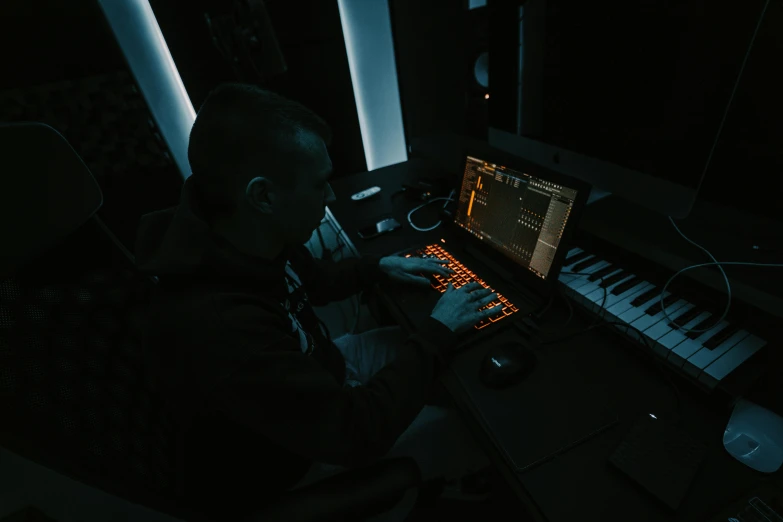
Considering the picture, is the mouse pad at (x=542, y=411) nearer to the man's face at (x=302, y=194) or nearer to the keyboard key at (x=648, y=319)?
the keyboard key at (x=648, y=319)

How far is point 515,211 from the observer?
3.32ft

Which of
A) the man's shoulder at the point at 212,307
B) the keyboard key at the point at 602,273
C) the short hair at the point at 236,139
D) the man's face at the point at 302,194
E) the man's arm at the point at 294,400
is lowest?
the keyboard key at the point at 602,273

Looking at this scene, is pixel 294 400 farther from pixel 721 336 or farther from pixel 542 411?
pixel 721 336

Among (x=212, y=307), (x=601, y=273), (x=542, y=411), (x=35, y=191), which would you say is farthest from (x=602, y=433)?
(x=35, y=191)

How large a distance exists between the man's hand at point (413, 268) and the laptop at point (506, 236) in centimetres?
3

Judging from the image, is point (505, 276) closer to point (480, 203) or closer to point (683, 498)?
point (480, 203)

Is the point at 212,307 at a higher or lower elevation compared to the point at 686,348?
higher

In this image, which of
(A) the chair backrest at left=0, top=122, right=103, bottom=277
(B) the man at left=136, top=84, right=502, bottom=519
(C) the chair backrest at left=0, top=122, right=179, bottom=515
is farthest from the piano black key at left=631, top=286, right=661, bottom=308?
(A) the chair backrest at left=0, top=122, right=103, bottom=277

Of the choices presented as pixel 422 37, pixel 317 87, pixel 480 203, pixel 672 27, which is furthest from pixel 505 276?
pixel 317 87

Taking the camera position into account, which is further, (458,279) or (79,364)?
(458,279)

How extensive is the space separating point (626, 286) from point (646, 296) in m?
0.05

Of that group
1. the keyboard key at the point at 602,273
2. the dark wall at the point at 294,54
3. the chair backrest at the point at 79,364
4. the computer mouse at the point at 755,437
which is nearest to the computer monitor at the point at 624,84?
the keyboard key at the point at 602,273

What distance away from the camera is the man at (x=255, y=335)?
63cm

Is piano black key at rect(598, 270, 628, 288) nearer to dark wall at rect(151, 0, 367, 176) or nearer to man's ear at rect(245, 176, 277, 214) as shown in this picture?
man's ear at rect(245, 176, 277, 214)
